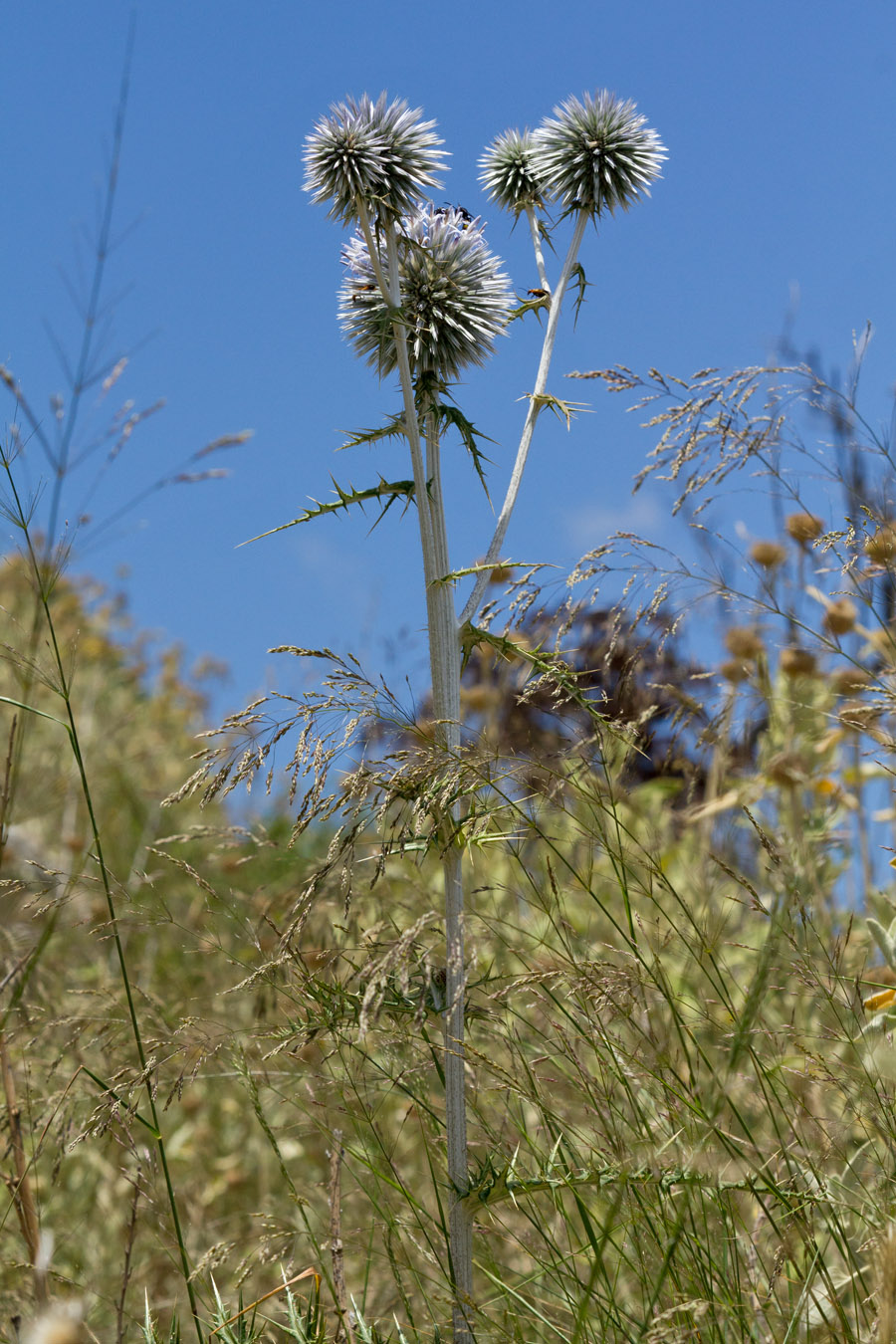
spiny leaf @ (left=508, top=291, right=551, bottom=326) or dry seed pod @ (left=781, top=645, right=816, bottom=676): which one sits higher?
spiny leaf @ (left=508, top=291, right=551, bottom=326)

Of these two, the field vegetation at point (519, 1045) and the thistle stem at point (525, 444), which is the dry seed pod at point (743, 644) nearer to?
the field vegetation at point (519, 1045)

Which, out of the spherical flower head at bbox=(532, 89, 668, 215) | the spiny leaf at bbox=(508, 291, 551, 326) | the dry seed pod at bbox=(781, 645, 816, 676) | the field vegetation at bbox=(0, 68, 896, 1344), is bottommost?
the field vegetation at bbox=(0, 68, 896, 1344)

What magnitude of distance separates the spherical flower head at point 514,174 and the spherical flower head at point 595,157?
37 mm

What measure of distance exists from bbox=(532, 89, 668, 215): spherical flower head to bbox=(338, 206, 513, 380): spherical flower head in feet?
0.98

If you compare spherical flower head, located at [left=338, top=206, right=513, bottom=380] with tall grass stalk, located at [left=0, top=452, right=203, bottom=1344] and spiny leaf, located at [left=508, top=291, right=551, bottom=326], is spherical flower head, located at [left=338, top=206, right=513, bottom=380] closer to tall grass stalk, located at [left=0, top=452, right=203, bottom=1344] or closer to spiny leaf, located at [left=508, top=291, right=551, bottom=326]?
spiny leaf, located at [left=508, top=291, right=551, bottom=326]

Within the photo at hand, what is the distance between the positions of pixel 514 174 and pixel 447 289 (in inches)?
20.5

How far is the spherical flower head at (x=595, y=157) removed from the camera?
9.53 ft

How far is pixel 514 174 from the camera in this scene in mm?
3027

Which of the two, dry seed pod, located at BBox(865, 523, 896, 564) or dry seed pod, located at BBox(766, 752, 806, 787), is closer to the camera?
dry seed pod, located at BBox(865, 523, 896, 564)

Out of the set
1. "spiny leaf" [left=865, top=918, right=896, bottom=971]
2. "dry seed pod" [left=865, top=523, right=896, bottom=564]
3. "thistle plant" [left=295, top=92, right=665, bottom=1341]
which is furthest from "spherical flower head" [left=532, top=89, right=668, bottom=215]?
"spiny leaf" [left=865, top=918, right=896, bottom=971]

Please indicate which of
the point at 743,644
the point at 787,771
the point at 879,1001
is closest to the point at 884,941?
the point at 879,1001

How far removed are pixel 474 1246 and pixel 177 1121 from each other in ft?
8.55

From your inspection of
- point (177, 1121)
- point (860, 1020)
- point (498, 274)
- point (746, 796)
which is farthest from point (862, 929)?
point (177, 1121)

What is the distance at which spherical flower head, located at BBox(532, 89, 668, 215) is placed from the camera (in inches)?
114
